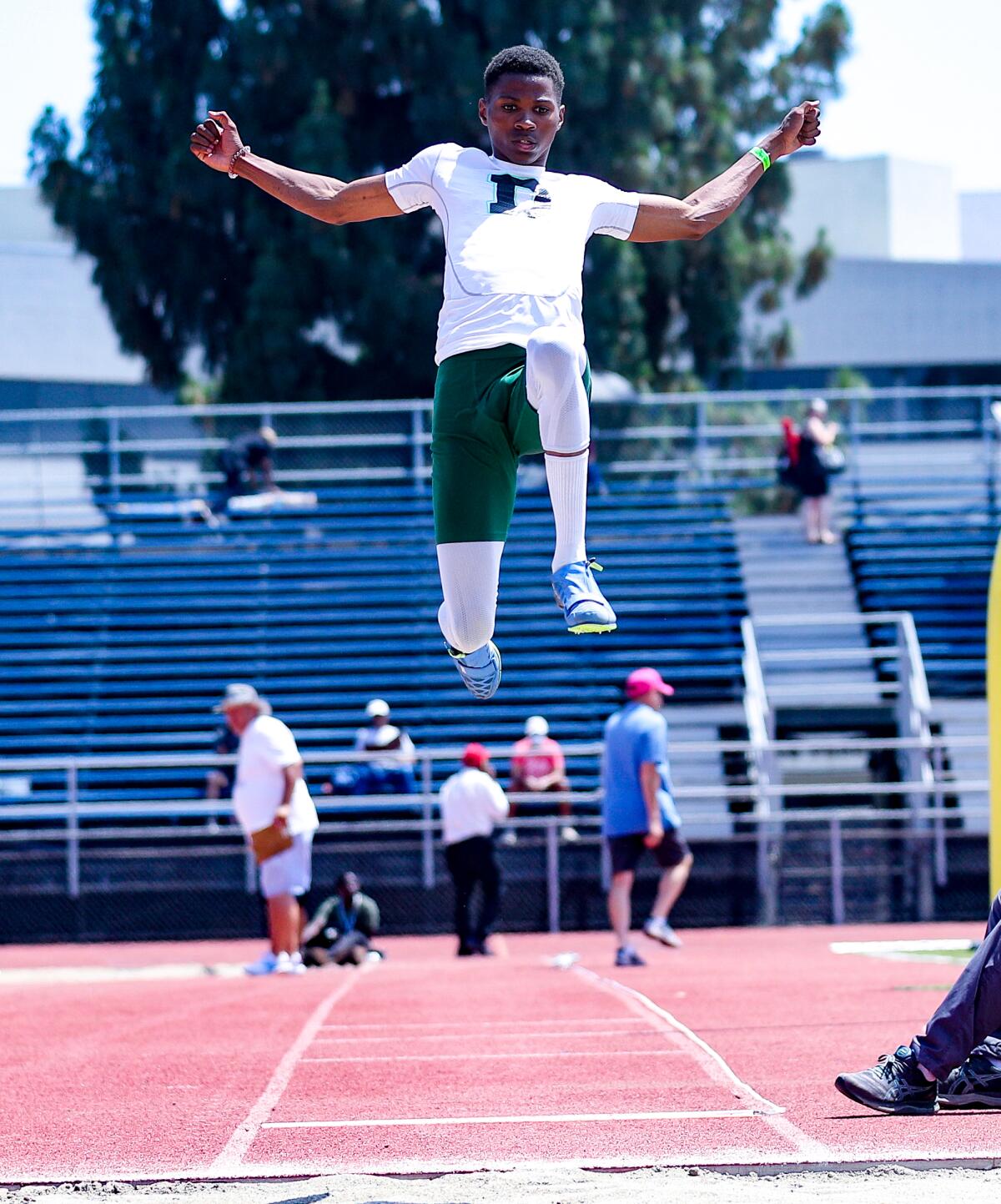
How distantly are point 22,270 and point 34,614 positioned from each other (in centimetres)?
1638

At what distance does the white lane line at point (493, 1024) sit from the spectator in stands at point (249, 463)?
11.5 metres

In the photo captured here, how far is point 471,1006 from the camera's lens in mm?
10242

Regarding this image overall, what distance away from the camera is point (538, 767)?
17.0m

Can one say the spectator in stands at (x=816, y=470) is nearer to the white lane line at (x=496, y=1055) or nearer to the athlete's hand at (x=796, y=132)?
the white lane line at (x=496, y=1055)

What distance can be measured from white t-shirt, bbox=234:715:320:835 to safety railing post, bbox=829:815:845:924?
6011 millimetres

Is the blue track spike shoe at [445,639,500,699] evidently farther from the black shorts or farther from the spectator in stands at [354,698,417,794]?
the spectator in stands at [354,698,417,794]

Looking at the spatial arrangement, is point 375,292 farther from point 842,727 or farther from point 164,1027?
point 164,1027

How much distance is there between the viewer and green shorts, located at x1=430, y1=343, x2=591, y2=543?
5.94m

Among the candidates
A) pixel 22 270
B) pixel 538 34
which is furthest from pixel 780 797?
pixel 22 270

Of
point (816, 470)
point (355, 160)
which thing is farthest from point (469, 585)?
point (355, 160)

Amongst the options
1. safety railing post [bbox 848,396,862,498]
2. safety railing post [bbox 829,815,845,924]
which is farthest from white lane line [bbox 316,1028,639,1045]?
safety railing post [bbox 848,396,862,498]

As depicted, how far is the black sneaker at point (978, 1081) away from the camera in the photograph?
5.82 meters

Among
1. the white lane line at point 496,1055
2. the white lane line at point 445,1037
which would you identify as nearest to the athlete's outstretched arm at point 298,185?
the white lane line at point 496,1055

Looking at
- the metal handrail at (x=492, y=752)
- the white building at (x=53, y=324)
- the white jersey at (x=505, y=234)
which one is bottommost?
the metal handrail at (x=492, y=752)
